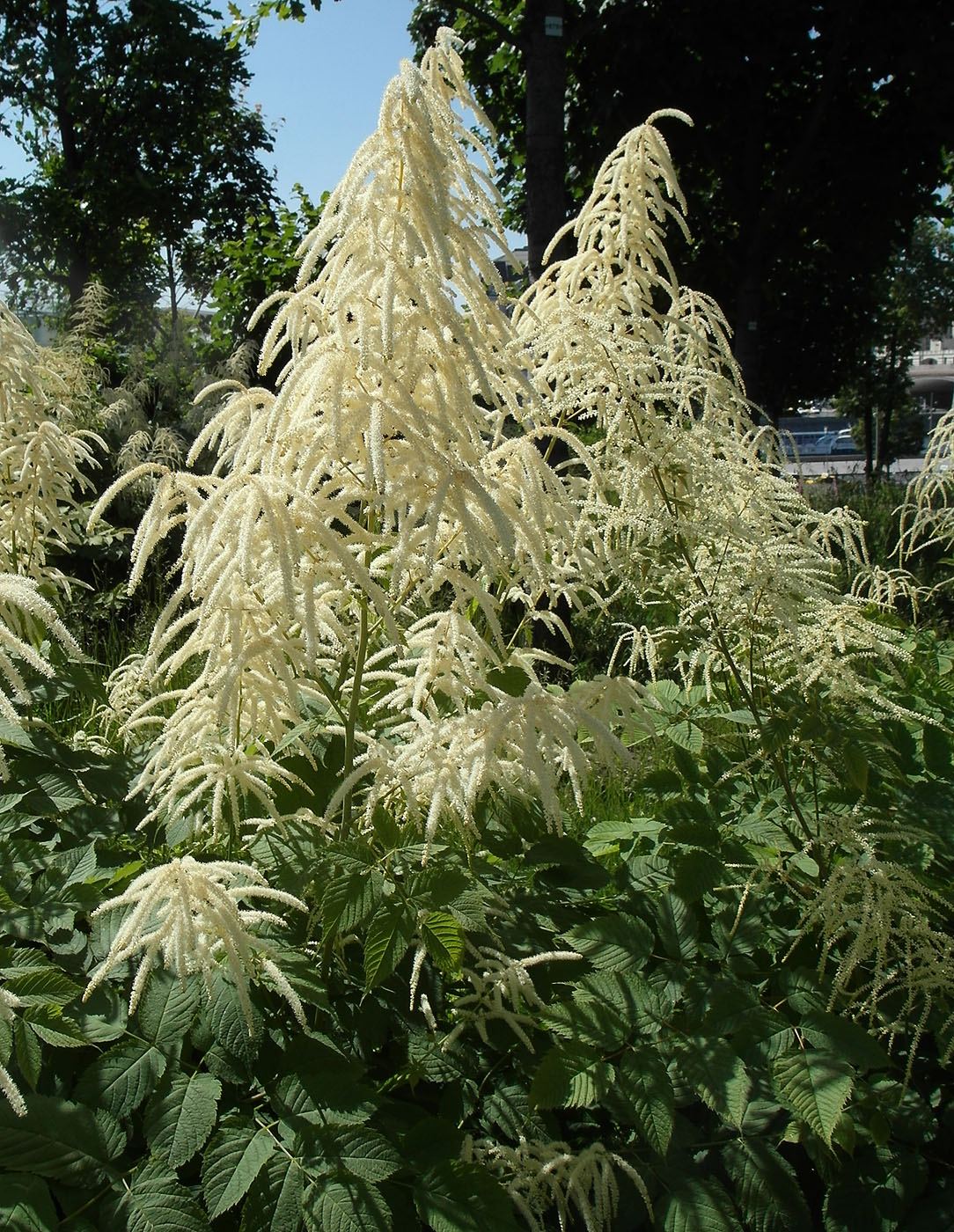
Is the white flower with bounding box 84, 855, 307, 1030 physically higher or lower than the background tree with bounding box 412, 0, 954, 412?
lower

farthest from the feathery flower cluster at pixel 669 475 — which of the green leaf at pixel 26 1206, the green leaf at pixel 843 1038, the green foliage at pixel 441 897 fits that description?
the green leaf at pixel 26 1206

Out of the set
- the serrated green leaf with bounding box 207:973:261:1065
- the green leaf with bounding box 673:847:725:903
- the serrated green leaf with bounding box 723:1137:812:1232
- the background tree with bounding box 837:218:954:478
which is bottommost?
the serrated green leaf with bounding box 723:1137:812:1232

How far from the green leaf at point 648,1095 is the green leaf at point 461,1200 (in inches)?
7.7

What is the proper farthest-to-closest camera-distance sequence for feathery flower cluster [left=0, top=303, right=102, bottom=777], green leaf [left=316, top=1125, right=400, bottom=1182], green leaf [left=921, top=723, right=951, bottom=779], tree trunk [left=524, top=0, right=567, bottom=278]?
1. tree trunk [left=524, top=0, right=567, bottom=278]
2. feathery flower cluster [left=0, top=303, right=102, bottom=777]
3. green leaf [left=921, top=723, right=951, bottom=779]
4. green leaf [left=316, top=1125, right=400, bottom=1182]

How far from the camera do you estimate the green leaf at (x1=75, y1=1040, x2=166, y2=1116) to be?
50.5 inches

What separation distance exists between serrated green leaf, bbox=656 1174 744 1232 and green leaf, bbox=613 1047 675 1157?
72 millimetres

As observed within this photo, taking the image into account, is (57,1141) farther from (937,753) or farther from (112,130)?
(112,130)

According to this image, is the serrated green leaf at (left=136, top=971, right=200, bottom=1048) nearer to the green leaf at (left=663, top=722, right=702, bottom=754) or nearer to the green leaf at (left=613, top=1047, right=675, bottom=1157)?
the green leaf at (left=613, top=1047, right=675, bottom=1157)

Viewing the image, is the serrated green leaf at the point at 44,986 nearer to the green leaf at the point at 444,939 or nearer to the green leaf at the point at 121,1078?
the green leaf at the point at 121,1078

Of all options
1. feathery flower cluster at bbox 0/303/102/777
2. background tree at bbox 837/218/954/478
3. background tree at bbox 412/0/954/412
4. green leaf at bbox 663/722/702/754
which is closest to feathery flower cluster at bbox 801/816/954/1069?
green leaf at bbox 663/722/702/754

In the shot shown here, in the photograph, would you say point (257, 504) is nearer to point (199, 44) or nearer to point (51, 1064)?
point (51, 1064)

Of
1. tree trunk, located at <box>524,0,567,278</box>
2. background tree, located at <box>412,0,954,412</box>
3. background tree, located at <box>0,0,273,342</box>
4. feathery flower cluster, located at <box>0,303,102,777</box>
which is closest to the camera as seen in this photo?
feathery flower cluster, located at <box>0,303,102,777</box>

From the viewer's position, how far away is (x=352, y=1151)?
4.03ft

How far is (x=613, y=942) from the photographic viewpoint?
1.56 metres
